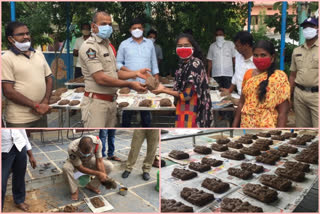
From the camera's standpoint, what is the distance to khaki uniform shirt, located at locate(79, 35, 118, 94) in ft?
9.71

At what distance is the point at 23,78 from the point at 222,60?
4.30m

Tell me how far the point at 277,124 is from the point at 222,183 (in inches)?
44.5

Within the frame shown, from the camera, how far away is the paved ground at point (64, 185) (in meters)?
3.38

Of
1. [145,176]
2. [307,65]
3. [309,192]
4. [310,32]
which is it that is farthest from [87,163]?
[310,32]

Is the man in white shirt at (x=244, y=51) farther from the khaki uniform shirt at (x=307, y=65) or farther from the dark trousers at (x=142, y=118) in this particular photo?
the dark trousers at (x=142, y=118)

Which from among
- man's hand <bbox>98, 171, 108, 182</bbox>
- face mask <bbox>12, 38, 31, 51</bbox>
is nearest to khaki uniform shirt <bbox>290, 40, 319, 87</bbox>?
man's hand <bbox>98, 171, 108, 182</bbox>

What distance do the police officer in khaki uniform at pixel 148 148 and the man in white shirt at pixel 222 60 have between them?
3225mm

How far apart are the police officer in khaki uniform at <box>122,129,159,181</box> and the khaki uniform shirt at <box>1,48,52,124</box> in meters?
1.11

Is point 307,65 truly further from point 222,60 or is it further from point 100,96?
point 100,96

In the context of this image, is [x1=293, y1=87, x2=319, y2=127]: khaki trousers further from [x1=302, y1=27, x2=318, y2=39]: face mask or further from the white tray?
the white tray

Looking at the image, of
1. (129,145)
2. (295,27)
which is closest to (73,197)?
(129,145)

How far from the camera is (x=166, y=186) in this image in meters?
3.13

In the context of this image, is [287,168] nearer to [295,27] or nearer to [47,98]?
[47,98]

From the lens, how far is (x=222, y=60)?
6.15 metres
